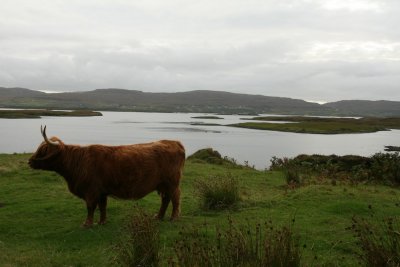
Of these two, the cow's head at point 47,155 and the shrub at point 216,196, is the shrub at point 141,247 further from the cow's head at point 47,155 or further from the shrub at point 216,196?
the shrub at point 216,196

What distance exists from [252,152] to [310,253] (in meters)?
31.1

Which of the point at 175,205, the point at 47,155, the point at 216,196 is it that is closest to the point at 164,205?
the point at 175,205

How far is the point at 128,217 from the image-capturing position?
8070 mm

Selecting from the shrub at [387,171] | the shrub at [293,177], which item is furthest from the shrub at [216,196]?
the shrub at [387,171]

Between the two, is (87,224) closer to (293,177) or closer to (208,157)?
(293,177)

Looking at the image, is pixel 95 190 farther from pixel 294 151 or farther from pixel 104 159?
pixel 294 151

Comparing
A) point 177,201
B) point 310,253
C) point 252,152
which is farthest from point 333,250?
point 252,152

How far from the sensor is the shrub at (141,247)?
18.0ft

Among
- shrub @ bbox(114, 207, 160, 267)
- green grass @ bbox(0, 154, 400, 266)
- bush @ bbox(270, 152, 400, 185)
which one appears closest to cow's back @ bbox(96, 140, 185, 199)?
green grass @ bbox(0, 154, 400, 266)

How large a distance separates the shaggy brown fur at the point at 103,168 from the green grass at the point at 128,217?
1.68 ft

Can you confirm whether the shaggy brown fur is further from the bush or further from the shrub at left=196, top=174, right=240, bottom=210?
the bush

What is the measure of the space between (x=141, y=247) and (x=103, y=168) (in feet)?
9.66

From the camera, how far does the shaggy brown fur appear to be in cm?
823

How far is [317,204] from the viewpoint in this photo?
1003 centimetres
